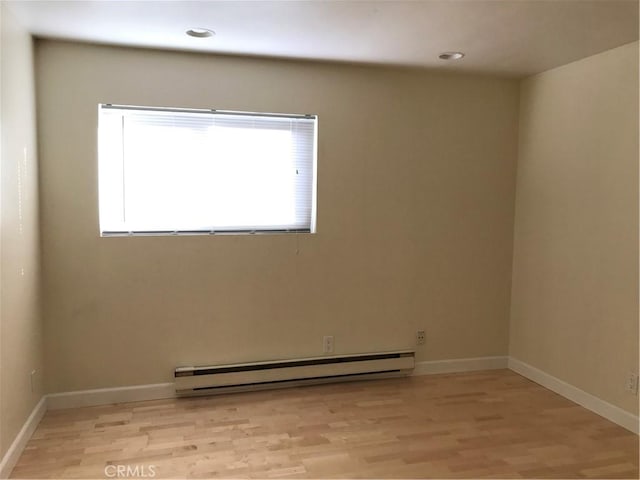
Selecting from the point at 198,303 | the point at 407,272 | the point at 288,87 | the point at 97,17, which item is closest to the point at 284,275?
the point at 198,303

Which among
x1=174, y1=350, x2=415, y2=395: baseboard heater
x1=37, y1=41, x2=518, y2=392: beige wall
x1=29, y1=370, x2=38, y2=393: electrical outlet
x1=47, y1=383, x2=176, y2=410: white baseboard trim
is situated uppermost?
x1=37, y1=41, x2=518, y2=392: beige wall

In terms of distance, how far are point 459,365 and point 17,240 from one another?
3.19 m

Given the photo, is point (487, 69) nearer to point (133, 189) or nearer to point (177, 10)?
point (177, 10)

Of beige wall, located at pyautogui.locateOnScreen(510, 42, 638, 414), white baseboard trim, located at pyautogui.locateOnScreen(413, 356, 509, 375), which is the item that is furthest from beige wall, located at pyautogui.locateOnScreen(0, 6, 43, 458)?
beige wall, located at pyautogui.locateOnScreen(510, 42, 638, 414)

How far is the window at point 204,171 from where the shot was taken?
3.16 meters

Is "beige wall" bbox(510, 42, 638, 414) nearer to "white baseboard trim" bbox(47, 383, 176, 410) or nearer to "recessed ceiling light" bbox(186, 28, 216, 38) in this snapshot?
"recessed ceiling light" bbox(186, 28, 216, 38)

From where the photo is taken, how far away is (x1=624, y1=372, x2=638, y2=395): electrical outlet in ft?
9.45

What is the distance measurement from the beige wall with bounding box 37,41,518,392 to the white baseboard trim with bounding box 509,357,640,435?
10.2 inches

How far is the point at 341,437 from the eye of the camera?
278cm

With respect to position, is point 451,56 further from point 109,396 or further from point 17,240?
point 109,396

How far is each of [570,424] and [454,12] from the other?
2501 millimetres

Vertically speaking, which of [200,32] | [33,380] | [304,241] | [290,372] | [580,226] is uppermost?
[200,32]

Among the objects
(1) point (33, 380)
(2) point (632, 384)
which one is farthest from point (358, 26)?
(1) point (33, 380)

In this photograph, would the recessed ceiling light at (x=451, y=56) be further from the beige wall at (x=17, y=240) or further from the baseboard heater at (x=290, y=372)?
the beige wall at (x=17, y=240)
